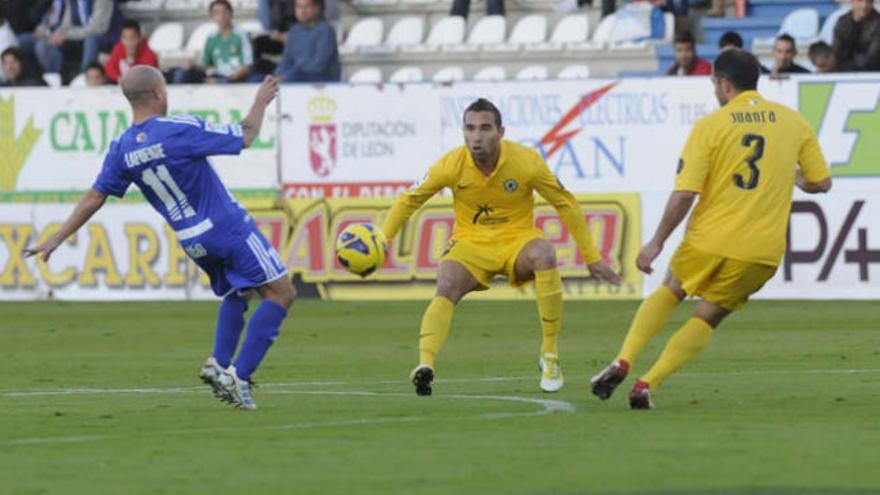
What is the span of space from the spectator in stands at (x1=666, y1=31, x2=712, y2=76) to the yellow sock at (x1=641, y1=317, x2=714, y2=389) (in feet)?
40.2

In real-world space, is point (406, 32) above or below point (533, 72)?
above

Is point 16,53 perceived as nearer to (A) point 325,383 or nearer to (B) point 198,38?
(B) point 198,38

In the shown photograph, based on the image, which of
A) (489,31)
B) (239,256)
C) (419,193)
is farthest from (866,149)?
(239,256)

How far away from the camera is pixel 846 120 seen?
74.9ft

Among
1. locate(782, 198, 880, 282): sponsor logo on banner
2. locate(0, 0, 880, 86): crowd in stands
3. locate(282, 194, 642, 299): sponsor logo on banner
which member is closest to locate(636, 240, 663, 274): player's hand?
locate(782, 198, 880, 282): sponsor logo on banner

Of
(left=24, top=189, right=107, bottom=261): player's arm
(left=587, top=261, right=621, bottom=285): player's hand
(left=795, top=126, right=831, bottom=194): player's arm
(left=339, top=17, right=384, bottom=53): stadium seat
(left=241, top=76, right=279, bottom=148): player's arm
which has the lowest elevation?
(left=339, top=17, right=384, bottom=53): stadium seat

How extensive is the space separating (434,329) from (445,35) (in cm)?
1659

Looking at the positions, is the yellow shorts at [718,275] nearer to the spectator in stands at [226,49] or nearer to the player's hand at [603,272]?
the player's hand at [603,272]

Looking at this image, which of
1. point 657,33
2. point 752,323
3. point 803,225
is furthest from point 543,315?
point 657,33

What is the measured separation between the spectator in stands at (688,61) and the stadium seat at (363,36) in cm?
654

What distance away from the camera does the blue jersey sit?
484 inches

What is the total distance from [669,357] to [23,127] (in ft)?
46.4

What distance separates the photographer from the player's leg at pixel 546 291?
44.8 feet

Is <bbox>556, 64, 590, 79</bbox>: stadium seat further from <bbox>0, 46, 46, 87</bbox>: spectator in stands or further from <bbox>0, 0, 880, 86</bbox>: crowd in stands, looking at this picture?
<bbox>0, 46, 46, 87</bbox>: spectator in stands
